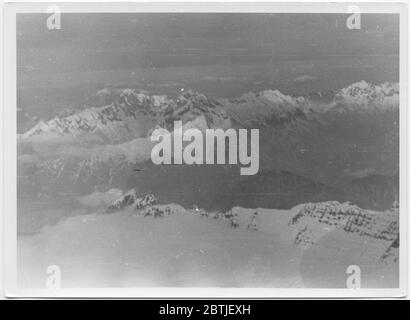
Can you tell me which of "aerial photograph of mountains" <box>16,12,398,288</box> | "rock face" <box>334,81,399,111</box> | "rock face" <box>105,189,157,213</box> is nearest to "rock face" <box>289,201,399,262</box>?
"aerial photograph of mountains" <box>16,12,398,288</box>

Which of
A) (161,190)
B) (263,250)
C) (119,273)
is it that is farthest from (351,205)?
(119,273)

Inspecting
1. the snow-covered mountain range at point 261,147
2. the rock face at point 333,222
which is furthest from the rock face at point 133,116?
the rock face at point 333,222

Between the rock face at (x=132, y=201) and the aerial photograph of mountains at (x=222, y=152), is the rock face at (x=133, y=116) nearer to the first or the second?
the aerial photograph of mountains at (x=222, y=152)

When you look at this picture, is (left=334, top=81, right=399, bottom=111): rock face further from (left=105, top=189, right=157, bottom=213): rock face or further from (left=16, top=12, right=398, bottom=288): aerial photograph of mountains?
(left=105, top=189, right=157, bottom=213): rock face

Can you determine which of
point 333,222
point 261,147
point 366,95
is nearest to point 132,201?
point 261,147

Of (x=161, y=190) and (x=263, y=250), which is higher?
(x=161, y=190)
